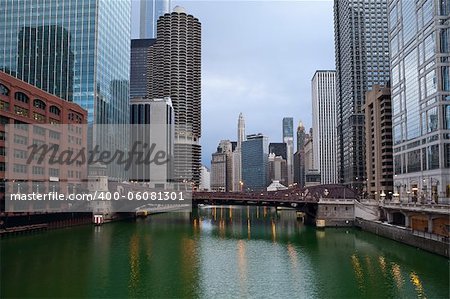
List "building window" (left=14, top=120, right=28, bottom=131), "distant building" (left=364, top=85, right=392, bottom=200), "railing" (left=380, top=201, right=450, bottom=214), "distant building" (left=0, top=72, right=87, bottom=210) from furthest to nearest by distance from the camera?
"distant building" (left=364, top=85, right=392, bottom=200), "building window" (left=14, top=120, right=28, bottom=131), "distant building" (left=0, top=72, right=87, bottom=210), "railing" (left=380, top=201, right=450, bottom=214)

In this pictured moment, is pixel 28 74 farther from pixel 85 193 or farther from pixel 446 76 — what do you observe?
pixel 446 76

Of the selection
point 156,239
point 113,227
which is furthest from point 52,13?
point 156,239

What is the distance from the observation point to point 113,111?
17825cm

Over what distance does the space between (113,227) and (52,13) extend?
289ft

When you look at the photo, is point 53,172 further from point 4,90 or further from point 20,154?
point 4,90

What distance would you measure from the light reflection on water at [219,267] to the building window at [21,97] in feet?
94.6

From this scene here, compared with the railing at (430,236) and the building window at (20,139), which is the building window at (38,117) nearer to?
the building window at (20,139)

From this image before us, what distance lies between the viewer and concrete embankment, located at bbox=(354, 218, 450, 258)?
61.9m

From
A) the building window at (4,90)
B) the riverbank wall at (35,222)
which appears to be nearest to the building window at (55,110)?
the building window at (4,90)

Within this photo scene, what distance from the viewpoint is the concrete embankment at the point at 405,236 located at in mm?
61938

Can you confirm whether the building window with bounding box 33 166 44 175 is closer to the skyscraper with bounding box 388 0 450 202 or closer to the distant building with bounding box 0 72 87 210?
the distant building with bounding box 0 72 87 210

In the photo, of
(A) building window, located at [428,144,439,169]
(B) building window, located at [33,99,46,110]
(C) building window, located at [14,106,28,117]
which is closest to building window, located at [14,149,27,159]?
(C) building window, located at [14,106,28,117]

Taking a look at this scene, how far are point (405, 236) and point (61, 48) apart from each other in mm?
126696

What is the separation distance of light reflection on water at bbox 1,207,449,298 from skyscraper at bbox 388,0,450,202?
113 ft
